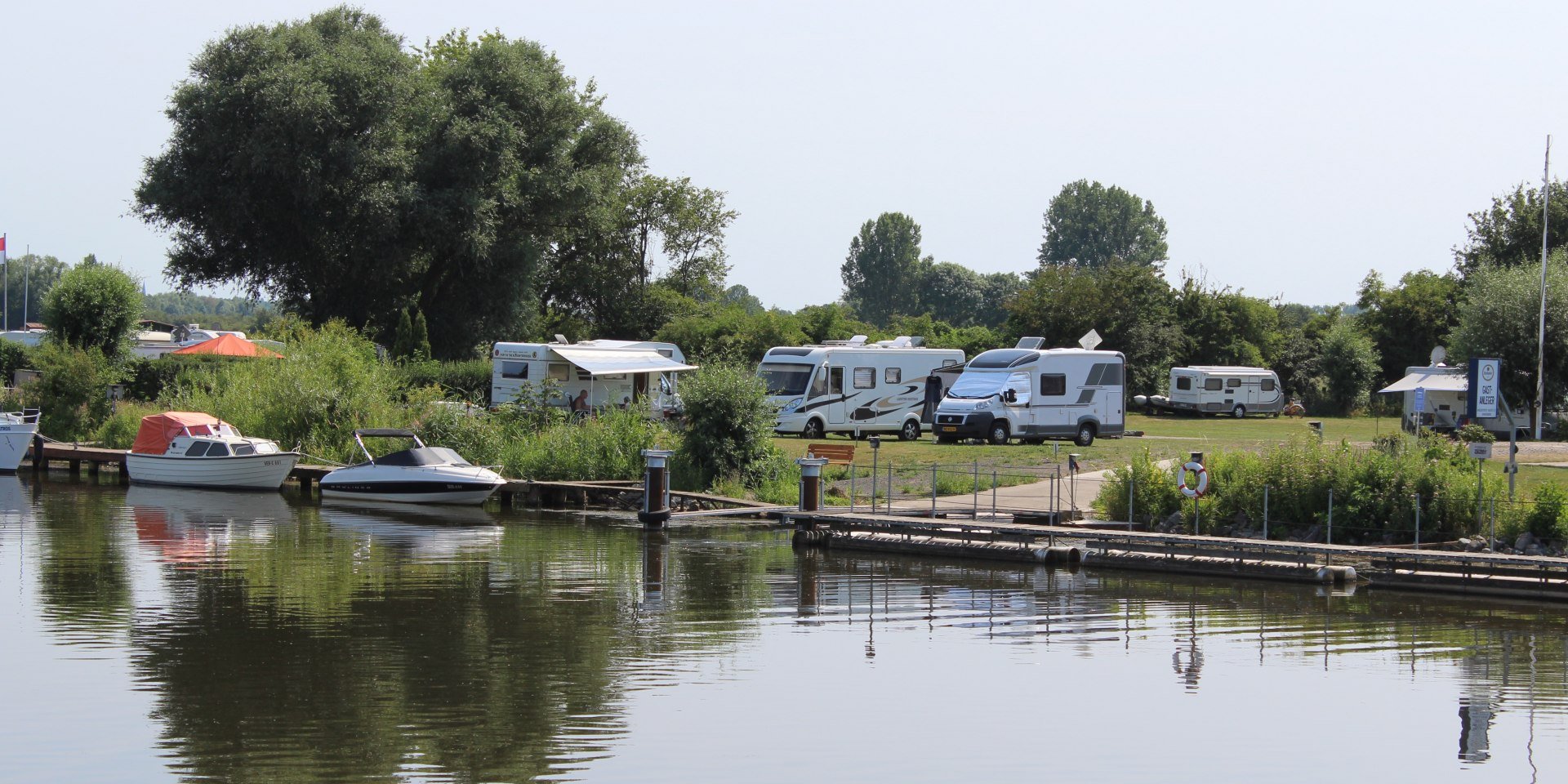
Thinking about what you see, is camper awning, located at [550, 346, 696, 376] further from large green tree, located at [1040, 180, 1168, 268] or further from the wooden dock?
large green tree, located at [1040, 180, 1168, 268]

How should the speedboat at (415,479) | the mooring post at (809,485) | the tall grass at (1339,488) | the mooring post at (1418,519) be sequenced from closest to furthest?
the mooring post at (1418,519)
the tall grass at (1339,488)
the mooring post at (809,485)
the speedboat at (415,479)

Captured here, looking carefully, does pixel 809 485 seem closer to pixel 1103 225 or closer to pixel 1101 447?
pixel 1101 447

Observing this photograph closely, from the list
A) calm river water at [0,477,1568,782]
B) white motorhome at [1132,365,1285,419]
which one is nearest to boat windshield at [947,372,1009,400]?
calm river water at [0,477,1568,782]

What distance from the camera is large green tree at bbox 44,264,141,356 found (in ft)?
158

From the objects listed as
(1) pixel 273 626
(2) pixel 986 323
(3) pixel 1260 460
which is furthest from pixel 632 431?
(2) pixel 986 323

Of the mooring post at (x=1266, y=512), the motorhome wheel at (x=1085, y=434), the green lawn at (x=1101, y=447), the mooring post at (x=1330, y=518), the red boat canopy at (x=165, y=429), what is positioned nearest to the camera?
the mooring post at (x=1330, y=518)

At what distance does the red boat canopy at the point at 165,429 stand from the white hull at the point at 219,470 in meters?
0.31

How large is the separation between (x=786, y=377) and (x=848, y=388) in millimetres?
1740

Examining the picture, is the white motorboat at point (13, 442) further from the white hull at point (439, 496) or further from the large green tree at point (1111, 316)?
the large green tree at point (1111, 316)

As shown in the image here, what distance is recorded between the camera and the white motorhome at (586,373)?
41.4 metres

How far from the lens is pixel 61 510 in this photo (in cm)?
2944

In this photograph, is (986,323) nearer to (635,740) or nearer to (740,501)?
(740,501)

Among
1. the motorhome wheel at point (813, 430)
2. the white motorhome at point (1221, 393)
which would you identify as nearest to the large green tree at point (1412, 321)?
the white motorhome at point (1221, 393)

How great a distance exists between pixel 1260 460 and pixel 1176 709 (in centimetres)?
1184
